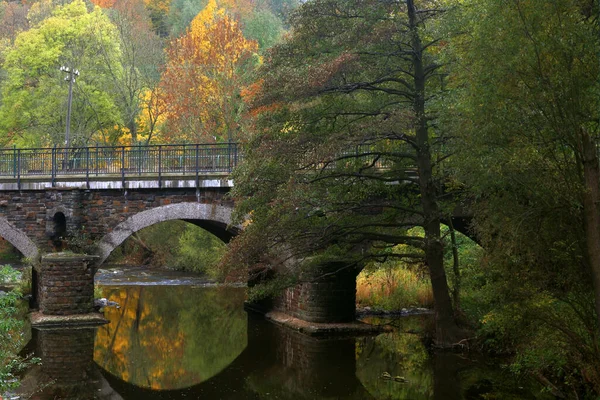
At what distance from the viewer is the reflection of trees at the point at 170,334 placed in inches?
685

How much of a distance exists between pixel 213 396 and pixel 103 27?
2949 centimetres

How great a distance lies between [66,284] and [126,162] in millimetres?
3915

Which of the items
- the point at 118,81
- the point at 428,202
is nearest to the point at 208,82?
the point at 118,81

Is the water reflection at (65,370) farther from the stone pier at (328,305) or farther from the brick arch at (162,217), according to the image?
the stone pier at (328,305)

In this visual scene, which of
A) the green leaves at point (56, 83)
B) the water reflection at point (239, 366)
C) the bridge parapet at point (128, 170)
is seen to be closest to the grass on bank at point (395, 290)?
the water reflection at point (239, 366)

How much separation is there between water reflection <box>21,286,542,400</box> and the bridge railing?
168 inches

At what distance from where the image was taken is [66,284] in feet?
74.0

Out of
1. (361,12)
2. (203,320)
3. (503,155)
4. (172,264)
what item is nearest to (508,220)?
(503,155)

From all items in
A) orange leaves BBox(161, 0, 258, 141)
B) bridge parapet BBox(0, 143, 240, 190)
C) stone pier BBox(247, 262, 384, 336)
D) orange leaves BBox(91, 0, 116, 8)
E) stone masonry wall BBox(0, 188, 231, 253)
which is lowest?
stone pier BBox(247, 262, 384, 336)

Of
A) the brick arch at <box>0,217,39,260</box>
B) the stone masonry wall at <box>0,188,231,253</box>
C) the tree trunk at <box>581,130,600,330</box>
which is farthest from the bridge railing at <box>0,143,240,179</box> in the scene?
the tree trunk at <box>581,130,600,330</box>

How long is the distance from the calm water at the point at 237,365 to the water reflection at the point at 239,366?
20 mm

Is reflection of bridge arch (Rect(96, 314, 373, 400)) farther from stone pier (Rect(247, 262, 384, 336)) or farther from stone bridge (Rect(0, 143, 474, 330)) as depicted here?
stone bridge (Rect(0, 143, 474, 330))

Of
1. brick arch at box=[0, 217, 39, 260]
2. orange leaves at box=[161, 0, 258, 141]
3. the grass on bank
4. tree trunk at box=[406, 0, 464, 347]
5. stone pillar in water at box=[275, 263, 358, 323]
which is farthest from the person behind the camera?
orange leaves at box=[161, 0, 258, 141]

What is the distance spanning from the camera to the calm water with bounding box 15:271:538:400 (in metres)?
15.2
